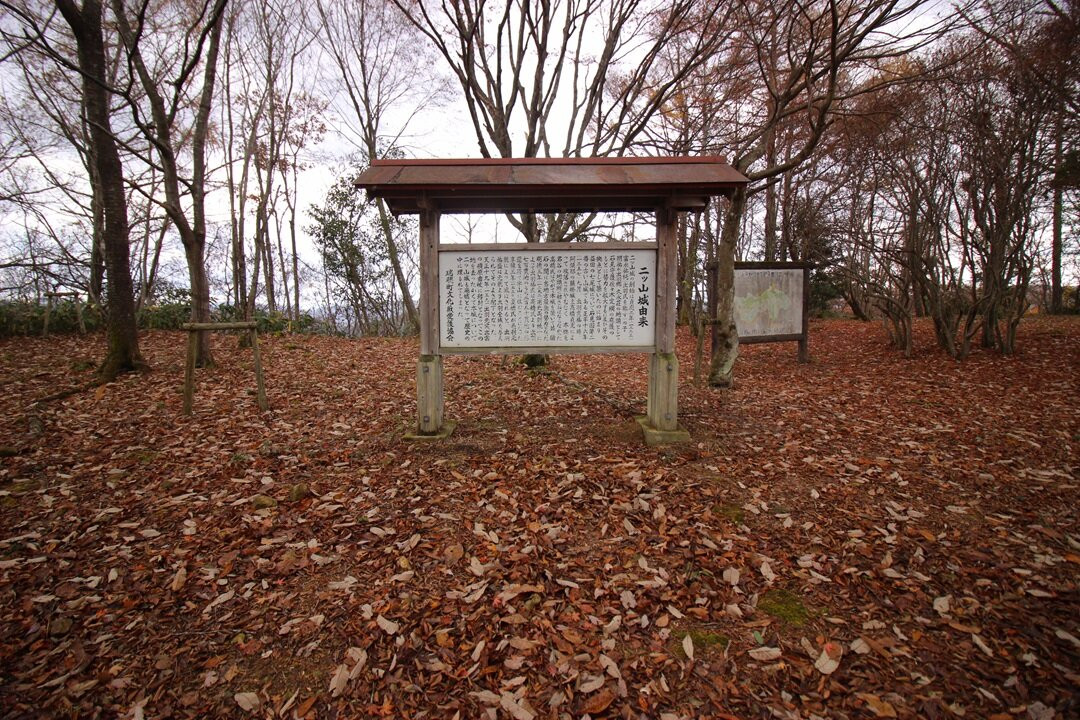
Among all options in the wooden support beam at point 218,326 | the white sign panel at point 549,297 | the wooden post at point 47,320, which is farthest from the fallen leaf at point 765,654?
the wooden post at point 47,320

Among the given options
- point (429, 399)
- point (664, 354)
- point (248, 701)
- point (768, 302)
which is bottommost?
point (248, 701)

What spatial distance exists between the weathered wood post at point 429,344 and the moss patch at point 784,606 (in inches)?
139

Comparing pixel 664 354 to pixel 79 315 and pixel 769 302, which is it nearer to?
pixel 769 302

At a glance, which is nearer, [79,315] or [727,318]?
[727,318]

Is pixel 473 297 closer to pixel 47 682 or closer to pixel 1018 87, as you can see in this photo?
pixel 47 682

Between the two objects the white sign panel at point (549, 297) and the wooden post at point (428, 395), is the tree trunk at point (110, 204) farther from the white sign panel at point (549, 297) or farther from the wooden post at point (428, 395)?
the white sign panel at point (549, 297)

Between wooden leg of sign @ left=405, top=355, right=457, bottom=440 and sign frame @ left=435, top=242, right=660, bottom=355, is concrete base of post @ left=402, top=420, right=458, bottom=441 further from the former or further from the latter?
sign frame @ left=435, top=242, right=660, bottom=355

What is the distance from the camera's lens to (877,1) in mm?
Answer: 5902

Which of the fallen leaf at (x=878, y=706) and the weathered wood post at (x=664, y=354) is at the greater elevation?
the weathered wood post at (x=664, y=354)

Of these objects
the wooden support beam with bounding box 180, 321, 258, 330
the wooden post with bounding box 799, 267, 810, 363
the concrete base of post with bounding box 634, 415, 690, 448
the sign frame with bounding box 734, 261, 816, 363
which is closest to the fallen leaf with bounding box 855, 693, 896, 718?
the concrete base of post with bounding box 634, 415, 690, 448

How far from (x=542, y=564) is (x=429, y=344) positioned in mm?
2793

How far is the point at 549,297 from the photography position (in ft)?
16.6

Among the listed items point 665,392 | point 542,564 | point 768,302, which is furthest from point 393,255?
point 542,564

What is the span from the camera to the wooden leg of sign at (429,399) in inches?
202
